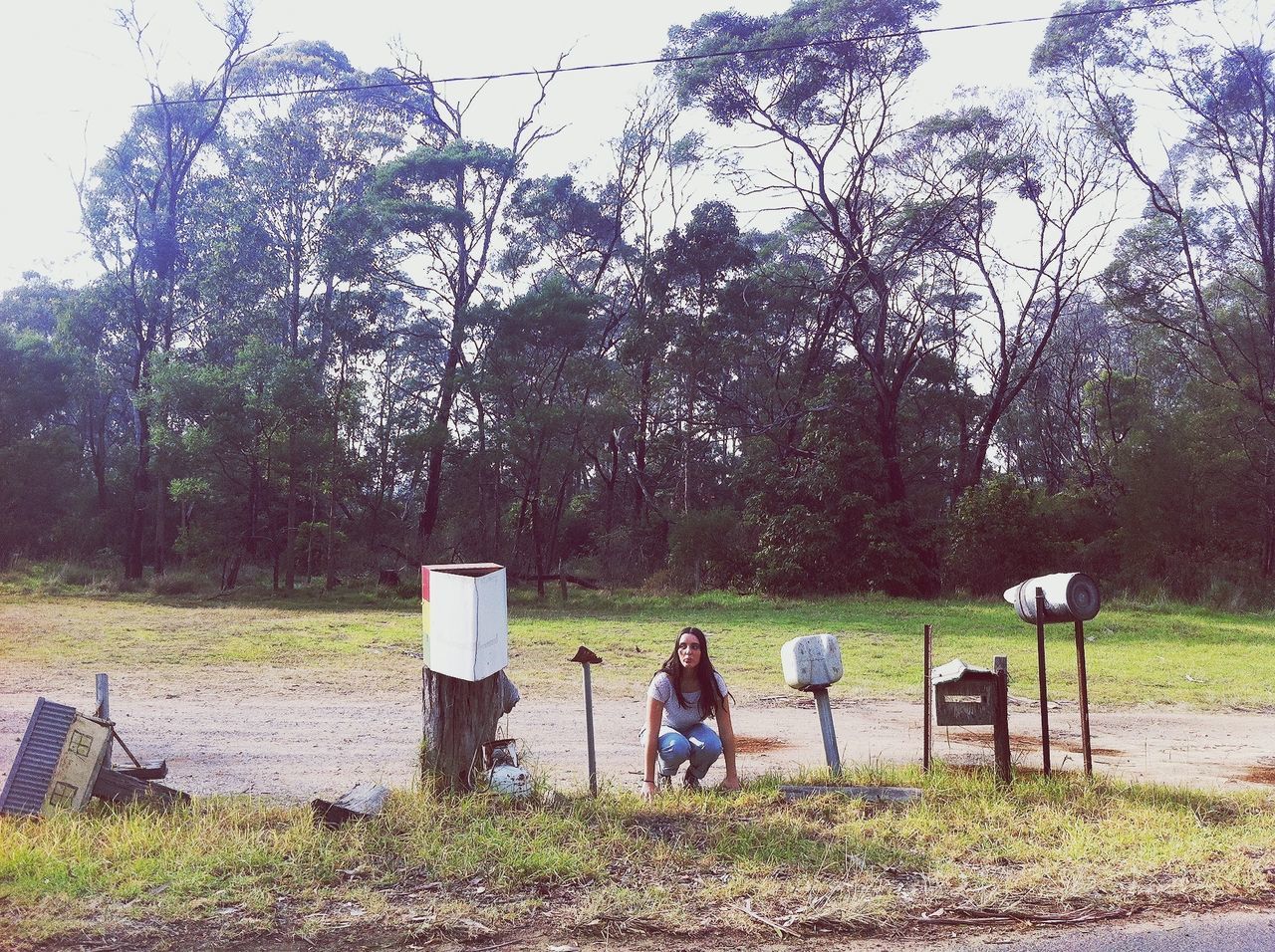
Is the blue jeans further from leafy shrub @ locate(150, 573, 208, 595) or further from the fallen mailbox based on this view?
leafy shrub @ locate(150, 573, 208, 595)

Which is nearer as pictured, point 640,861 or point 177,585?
point 640,861

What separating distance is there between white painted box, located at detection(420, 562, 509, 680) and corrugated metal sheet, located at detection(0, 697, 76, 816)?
1.82 meters

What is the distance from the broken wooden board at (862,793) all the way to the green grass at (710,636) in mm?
5305

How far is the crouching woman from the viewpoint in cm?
623

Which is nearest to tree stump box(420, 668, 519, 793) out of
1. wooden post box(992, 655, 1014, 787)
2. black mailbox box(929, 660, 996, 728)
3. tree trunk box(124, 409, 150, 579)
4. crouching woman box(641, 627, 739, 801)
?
crouching woman box(641, 627, 739, 801)

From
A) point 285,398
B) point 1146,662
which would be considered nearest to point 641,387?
point 285,398

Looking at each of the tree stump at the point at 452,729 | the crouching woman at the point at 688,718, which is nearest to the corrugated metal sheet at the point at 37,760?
the tree stump at the point at 452,729

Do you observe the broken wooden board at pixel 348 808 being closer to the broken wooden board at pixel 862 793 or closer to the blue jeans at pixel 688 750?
the blue jeans at pixel 688 750

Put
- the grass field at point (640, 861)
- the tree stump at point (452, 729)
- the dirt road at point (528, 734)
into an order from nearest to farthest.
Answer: the grass field at point (640, 861) < the tree stump at point (452, 729) < the dirt road at point (528, 734)

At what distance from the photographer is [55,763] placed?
5285mm

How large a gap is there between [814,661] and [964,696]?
913 mm

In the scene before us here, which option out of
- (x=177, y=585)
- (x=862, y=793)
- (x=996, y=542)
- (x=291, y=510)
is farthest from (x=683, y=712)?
(x=177, y=585)

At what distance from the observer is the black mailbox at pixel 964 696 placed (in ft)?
20.7

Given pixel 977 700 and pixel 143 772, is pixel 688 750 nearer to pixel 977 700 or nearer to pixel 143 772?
pixel 977 700
